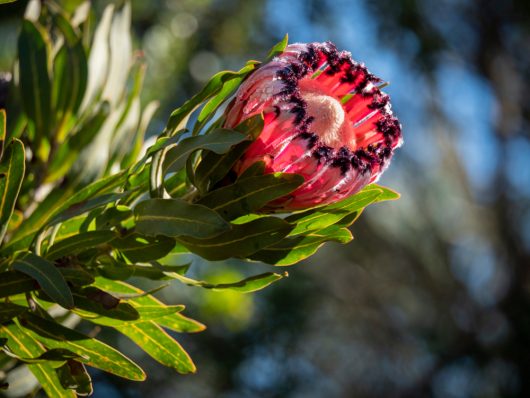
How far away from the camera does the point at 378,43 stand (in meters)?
4.41

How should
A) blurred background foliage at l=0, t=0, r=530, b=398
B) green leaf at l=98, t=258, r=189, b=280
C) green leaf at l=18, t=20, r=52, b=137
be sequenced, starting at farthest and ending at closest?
blurred background foliage at l=0, t=0, r=530, b=398 → green leaf at l=18, t=20, r=52, b=137 → green leaf at l=98, t=258, r=189, b=280

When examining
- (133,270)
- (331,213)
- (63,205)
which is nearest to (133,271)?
(133,270)

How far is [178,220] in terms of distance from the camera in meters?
0.68

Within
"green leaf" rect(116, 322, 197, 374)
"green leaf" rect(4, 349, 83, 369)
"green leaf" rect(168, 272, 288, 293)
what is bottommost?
"green leaf" rect(4, 349, 83, 369)

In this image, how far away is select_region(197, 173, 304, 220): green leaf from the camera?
673 mm

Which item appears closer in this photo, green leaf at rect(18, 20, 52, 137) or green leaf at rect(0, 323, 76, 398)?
green leaf at rect(0, 323, 76, 398)

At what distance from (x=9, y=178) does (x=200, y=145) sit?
0.20 meters

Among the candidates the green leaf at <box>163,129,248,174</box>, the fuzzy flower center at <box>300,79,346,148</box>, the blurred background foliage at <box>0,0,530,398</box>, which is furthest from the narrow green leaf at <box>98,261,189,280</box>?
the blurred background foliage at <box>0,0,530,398</box>

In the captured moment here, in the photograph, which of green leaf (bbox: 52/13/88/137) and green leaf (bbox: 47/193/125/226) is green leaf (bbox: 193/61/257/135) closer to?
green leaf (bbox: 47/193/125/226)

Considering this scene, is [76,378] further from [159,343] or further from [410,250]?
[410,250]

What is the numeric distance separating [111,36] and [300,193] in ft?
1.78

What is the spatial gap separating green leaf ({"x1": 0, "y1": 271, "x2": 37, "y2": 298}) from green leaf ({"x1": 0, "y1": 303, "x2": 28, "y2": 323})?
0.02 metres

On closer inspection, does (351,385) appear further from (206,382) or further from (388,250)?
(206,382)

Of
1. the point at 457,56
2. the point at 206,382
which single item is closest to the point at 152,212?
the point at 206,382
